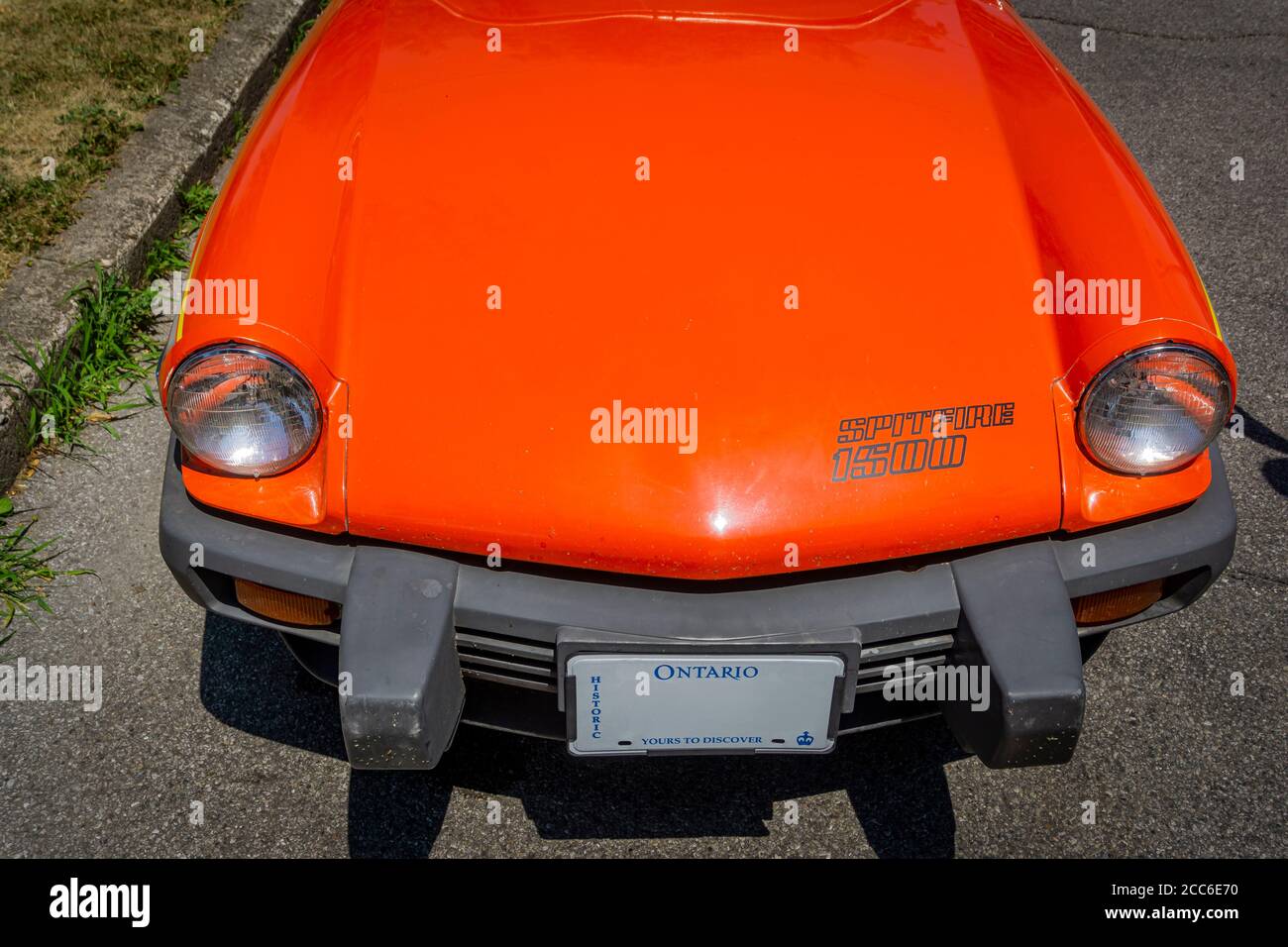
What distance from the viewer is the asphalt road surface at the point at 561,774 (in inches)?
81.3

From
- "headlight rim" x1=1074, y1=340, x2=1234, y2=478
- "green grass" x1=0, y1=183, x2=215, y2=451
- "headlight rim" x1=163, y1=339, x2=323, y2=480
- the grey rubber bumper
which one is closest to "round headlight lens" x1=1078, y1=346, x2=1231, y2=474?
"headlight rim" x1=1074, y1=340, x2=1234, y2=478

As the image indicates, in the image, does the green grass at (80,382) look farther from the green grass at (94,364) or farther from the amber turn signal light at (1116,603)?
the amber turn signal light at (1116,603)

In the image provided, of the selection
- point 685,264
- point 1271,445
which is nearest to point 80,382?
point 685,264

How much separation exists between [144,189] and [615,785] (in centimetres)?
242

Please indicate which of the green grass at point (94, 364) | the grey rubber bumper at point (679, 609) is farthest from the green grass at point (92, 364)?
the grey rubber bumper at point (679, 609)

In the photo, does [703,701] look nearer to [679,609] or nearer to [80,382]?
[679,609]

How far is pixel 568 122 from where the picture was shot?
2078mm

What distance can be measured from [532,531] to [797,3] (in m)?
1.35

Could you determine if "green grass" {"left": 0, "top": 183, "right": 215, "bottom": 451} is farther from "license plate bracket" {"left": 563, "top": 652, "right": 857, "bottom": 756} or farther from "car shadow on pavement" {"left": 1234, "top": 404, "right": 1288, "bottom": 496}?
"car shadow on pavement" {"left": 1234, "top": 404, "right": 1288, "bottom": 496}

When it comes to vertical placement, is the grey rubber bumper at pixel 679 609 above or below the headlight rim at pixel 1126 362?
below

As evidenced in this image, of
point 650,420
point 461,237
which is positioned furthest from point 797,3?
point 650,420

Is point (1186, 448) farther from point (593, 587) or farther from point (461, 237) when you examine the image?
point (461, 237)

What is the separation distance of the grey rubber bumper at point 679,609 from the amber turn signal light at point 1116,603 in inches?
2.9

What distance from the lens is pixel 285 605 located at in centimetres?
179
